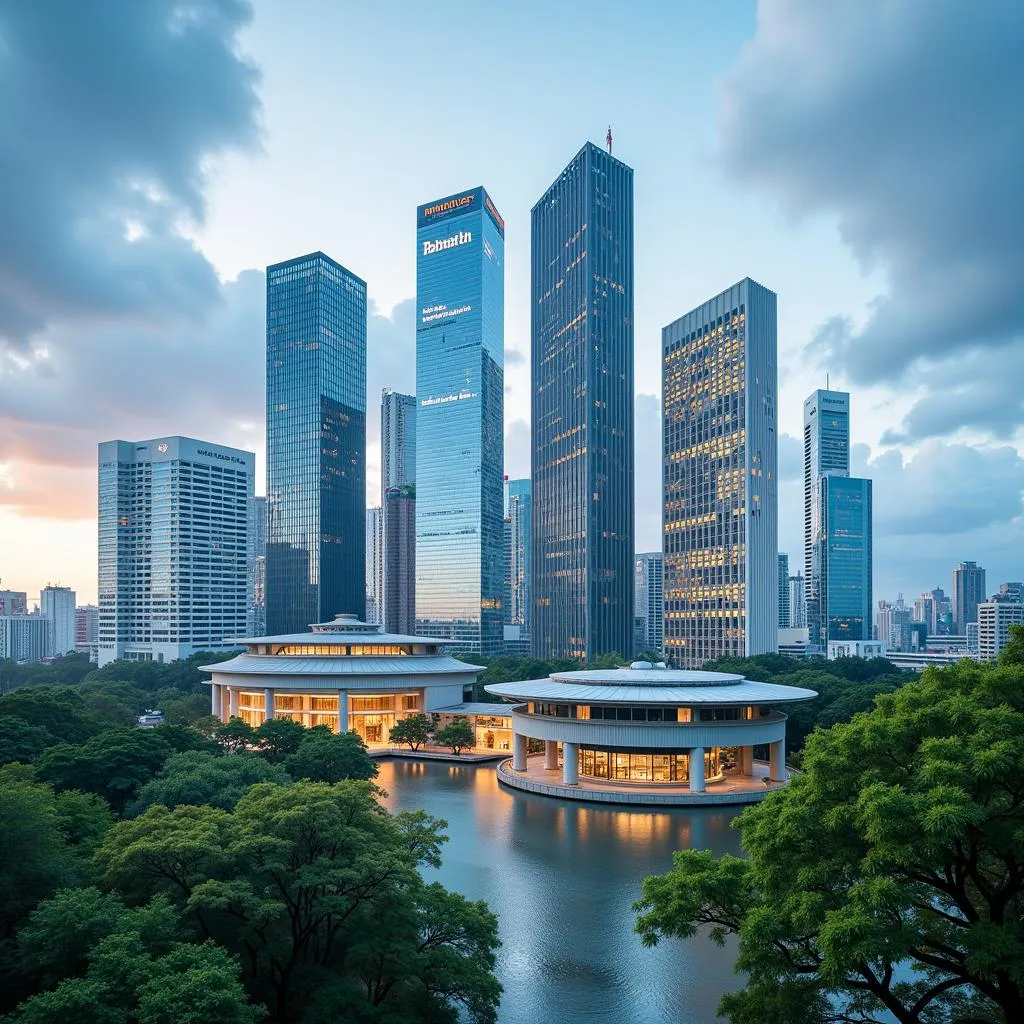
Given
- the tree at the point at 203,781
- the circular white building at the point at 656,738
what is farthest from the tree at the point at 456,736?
the tree at the point at 203,781

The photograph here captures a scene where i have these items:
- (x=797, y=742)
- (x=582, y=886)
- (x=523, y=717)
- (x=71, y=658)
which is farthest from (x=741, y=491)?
(x=71, y=658)

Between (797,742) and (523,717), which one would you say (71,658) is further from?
(797,742)

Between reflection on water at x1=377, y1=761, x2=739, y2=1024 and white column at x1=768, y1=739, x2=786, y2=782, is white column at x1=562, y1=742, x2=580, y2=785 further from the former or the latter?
white column at x1=768, y1=739, x2=786, y2=782

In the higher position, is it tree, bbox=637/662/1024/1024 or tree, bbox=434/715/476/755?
tree, bbox=637/662/1024/1024

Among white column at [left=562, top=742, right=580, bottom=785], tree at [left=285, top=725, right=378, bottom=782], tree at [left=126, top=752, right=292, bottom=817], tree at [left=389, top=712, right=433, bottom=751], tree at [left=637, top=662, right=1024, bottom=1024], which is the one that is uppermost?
tree at [left=637, top=662, right=1024, bottom=1024]

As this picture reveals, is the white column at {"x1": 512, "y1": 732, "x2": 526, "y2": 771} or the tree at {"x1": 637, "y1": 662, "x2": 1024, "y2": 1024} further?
the white column at {"x1": 512, "y1": 732, "x2": 526, "y2": 771}

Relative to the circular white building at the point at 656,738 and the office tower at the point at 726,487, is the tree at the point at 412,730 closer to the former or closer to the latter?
the circular white building at the point at 656,738

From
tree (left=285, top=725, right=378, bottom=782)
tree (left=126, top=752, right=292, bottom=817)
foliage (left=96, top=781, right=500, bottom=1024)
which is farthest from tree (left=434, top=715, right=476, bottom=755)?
foliage (left=96, top=781, right=500, bottom=1024)

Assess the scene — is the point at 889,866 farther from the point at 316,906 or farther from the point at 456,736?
the point at 456,736

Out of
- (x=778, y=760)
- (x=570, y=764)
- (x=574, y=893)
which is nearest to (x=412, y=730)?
(x=570, y=764)
